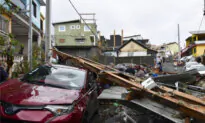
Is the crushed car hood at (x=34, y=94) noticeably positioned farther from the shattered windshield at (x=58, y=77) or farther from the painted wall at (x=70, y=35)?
the painted wall at (x=70, y=35)

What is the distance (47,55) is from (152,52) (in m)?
25.7

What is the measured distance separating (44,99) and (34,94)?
267 mm

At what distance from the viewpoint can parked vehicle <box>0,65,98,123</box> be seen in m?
2.74

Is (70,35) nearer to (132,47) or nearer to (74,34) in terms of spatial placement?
(74,34)

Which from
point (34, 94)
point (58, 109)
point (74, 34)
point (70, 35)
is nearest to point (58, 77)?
point (34, 94)

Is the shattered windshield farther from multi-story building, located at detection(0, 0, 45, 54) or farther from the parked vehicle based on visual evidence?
multi-story building, located at detection(0, 0, 45, 54)

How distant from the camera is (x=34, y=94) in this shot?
3117 millimetres

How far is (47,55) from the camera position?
270 inches

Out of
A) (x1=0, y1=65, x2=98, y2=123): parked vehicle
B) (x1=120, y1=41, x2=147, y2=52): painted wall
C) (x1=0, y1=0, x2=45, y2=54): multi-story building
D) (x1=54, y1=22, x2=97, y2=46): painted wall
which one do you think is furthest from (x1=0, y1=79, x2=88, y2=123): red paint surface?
(x1=54, y1=22, x2=97, y2=46): painted wall

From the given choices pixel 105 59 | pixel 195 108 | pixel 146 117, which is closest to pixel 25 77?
pixel 146 117

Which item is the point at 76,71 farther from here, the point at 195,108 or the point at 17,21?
the point at 17,21

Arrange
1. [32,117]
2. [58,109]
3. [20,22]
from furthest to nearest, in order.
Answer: [20,22]
[58,109]
[32,117]

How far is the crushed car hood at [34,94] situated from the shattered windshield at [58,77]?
263 millimetres

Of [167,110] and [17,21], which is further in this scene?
[17,21]
